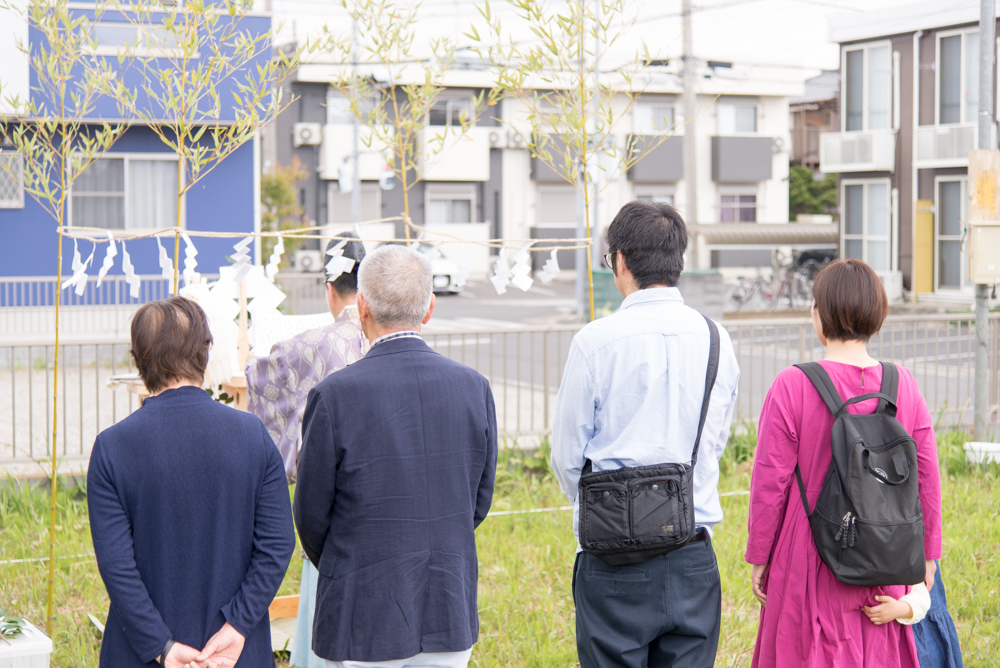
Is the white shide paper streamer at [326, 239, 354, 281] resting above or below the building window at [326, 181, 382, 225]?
below

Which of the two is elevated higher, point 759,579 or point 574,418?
point 574,418

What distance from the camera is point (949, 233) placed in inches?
792

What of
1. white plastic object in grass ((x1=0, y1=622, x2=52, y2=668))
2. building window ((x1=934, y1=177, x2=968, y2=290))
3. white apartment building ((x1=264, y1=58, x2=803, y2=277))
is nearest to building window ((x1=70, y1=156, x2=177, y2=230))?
white plastic object in grass ((x1=0, y1=622, x2=52, y2=668))

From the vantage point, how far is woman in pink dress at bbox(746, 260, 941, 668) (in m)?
2.81

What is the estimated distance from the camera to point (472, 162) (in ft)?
106

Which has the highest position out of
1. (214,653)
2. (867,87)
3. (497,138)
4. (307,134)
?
(497,138)

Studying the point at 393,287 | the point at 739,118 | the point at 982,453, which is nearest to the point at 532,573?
the point at 393,287

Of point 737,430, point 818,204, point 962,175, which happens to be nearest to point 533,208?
point 818,204

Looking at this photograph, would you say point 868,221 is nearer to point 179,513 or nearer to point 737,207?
point 737,207

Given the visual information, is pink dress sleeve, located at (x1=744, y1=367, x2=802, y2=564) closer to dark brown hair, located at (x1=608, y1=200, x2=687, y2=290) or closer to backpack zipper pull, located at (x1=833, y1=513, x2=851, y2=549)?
backpack zipper pull, located at (x1=833, y1=513, x2=851, y2=549)

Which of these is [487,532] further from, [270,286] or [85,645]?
[85,645]

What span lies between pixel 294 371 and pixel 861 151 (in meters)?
20.0

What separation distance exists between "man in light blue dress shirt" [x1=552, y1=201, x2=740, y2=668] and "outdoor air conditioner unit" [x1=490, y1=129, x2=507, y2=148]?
1186 inches

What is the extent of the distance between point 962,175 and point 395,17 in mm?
17940
